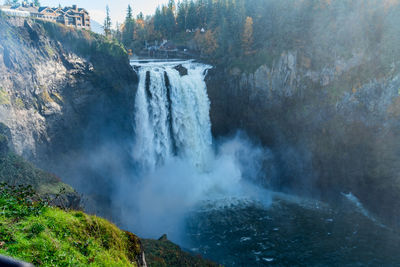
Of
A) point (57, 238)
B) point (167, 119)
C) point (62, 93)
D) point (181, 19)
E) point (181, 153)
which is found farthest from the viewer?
point (181, 19)

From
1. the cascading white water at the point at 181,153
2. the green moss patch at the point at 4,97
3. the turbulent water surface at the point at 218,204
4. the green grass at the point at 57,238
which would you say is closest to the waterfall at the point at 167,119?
the cascading white water at the point at 181,153

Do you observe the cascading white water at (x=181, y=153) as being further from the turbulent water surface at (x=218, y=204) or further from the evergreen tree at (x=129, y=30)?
the evergreen tree at (x=129, y=30)

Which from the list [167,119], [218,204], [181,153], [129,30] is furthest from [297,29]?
[129,30]

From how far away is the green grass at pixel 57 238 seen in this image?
6914mm

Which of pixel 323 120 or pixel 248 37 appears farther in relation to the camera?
pixel 248 37

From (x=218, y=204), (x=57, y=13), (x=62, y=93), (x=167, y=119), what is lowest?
(x=218, y=204)

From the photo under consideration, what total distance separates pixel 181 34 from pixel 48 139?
2190 inches

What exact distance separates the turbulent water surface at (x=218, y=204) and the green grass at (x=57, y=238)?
14164 mm

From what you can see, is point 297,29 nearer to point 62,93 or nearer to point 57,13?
point 62,93

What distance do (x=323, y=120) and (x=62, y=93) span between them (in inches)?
1157

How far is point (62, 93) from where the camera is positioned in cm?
2861

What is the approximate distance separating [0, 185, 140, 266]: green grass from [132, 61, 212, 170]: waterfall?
2465 cm

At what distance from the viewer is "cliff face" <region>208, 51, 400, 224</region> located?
2673cm

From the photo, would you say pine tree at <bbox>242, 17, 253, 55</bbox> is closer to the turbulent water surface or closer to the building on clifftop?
the turbulent water surface
